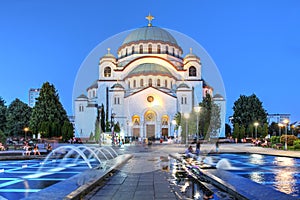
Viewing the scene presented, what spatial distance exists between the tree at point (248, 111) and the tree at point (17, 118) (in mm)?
38932

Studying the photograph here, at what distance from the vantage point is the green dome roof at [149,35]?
217 ft

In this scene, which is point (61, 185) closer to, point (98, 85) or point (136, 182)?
point (136, 182)

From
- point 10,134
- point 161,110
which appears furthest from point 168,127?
point 10,134

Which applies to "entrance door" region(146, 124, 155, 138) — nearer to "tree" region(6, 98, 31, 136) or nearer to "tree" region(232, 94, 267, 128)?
"tree" region(232, 94, 267, 128)

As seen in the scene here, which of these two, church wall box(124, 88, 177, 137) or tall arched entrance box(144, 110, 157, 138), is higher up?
church wall box(124, 88, 177, 137)

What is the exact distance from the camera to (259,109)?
209ft

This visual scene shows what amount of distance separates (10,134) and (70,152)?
38.7 metres

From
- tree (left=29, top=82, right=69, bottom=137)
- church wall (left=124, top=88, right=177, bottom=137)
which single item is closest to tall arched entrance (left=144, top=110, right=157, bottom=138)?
church wall (left=124, top=88, right=177, bottom=137)

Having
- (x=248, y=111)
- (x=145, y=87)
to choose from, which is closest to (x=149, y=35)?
(x=145, y=87)

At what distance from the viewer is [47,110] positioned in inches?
2048

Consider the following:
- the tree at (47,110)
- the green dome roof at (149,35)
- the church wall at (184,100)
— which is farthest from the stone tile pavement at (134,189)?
the green dome roof at (149,35)

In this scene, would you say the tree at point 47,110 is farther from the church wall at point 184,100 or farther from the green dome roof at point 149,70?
the church wall at point 184,100

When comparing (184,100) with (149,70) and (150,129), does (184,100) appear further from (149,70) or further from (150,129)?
(149,70)

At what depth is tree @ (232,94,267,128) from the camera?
206 feet
